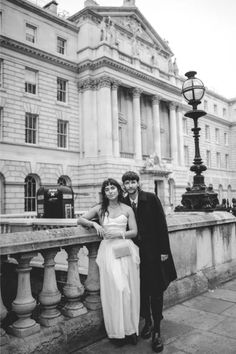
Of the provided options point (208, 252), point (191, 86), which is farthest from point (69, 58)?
point (208, 252)

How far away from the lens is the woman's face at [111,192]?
3.64m

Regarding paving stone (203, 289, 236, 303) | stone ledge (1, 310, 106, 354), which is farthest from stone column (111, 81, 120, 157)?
stone ledge (1, 310, 106, 354)

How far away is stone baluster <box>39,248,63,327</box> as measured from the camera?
3.21 m

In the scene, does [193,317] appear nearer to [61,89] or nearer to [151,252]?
[151,252]

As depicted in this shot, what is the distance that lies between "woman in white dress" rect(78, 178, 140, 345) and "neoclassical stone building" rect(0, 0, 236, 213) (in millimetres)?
21621

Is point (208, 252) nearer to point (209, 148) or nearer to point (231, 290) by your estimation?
point (231, 290)

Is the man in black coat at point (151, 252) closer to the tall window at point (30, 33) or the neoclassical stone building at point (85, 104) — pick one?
the neoclassical stone building at point (85, 104)

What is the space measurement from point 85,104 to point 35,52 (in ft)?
21.5

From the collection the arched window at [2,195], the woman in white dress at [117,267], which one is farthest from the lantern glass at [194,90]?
the arched window at [2,195]

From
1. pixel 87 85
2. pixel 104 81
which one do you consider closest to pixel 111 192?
pixel 104 81

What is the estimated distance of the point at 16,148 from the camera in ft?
81.9

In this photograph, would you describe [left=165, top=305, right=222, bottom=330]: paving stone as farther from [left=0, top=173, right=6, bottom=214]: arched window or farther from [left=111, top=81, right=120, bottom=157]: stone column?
[left=111, top=81, right=120, bottom=157]: stone column

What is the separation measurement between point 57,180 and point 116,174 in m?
5.54

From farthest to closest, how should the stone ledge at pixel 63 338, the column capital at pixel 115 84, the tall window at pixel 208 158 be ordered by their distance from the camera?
1. the tall window at pixel 208 158
2. the column capital at pixel 115 84
3. the stone ledge at pixel 63 338
